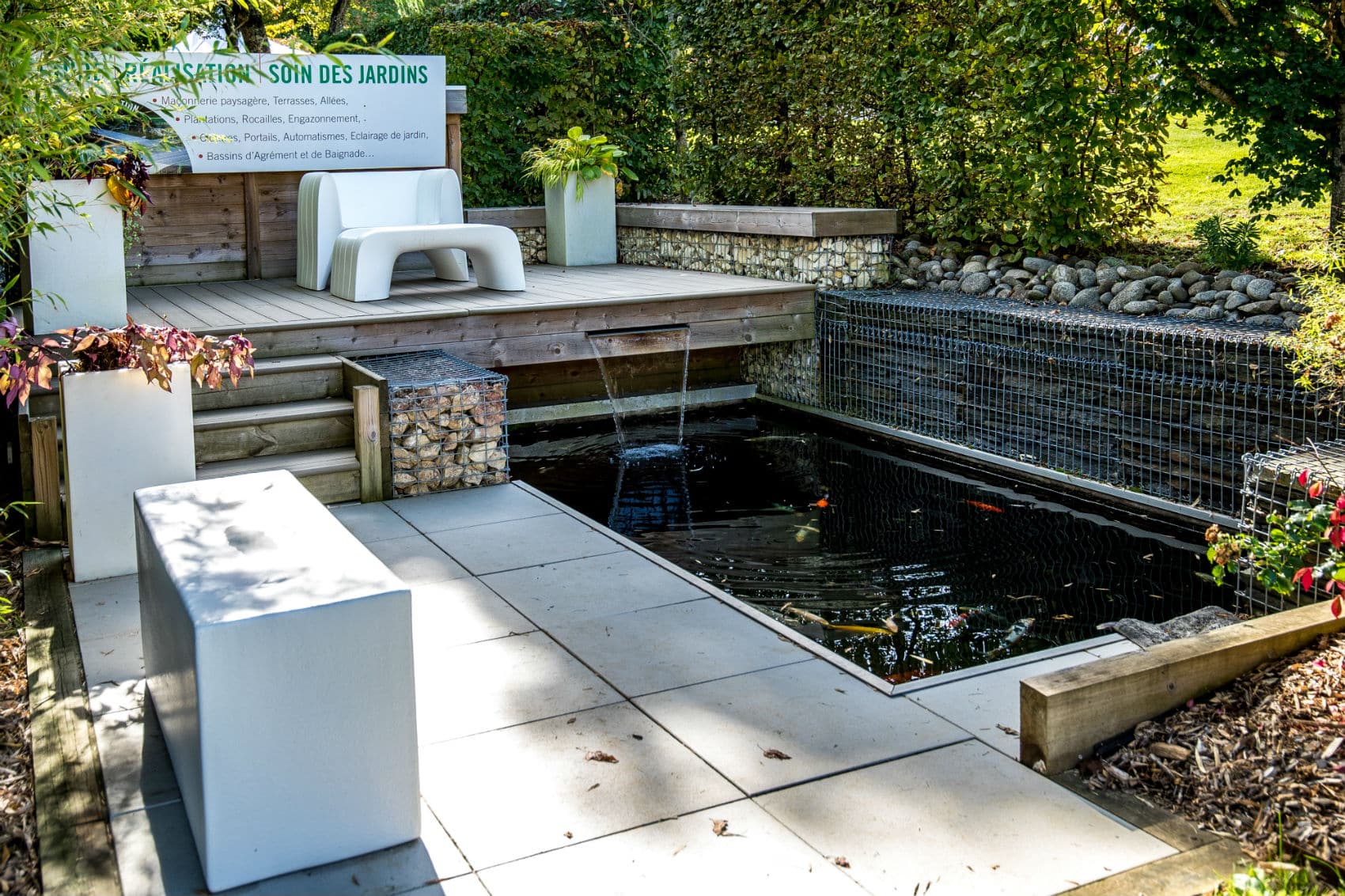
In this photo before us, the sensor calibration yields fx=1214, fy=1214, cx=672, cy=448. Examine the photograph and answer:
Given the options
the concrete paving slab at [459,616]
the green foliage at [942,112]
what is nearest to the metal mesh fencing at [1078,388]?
the green foliage at [942,112]

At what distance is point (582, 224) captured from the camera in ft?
30.0

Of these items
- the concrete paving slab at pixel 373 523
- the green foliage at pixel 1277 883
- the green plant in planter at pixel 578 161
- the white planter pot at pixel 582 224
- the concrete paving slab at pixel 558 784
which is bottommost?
the concrete paving slab at pixel 558 784

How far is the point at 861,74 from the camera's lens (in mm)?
7660

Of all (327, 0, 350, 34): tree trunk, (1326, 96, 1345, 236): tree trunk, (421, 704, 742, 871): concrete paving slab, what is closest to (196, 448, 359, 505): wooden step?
(421, 704, 742, 871): concrete paving slab

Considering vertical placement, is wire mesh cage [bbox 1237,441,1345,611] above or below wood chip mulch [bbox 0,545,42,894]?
above

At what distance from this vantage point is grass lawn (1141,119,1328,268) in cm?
532

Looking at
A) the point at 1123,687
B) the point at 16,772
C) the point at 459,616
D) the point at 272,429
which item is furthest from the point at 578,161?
the point at 1123,687

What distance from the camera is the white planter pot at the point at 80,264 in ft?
16.7

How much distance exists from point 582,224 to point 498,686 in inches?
248

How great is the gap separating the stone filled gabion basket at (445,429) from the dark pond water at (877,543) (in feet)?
1.55

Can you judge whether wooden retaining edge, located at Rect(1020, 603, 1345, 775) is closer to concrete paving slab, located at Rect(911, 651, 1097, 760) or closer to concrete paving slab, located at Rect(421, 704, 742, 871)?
concrete paving slab, located at Rect(911, 651, 1097, 760)

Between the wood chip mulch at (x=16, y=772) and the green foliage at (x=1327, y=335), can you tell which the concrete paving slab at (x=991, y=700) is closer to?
the green foliage at (x=1327, y=335)

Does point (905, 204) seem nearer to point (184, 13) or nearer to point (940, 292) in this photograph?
point (940, 292)

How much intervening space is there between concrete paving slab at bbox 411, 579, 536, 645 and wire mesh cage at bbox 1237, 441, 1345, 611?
2.30 meters
